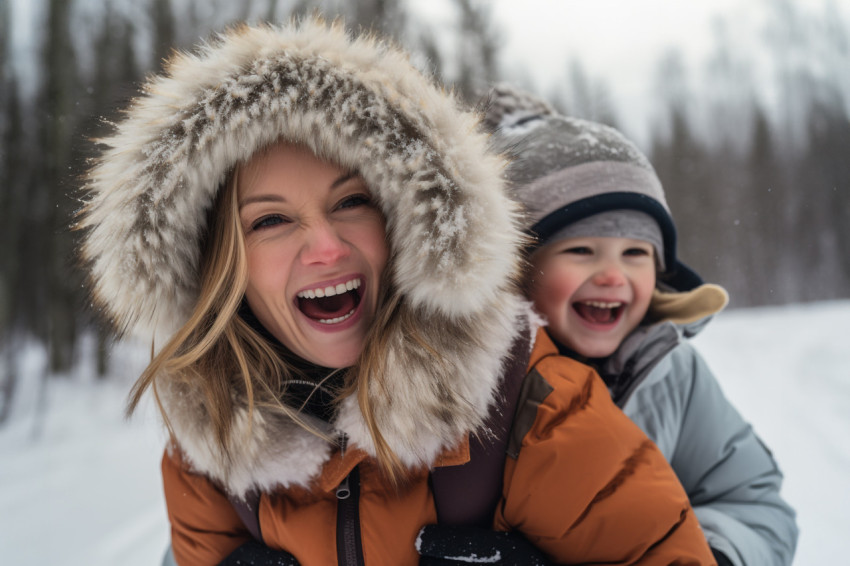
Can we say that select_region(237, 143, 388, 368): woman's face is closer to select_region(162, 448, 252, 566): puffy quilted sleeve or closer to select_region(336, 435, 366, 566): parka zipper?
select_region(336, 435, 366, 566): parka zipper

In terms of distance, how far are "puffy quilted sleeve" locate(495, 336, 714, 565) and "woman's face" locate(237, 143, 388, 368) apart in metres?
0.55

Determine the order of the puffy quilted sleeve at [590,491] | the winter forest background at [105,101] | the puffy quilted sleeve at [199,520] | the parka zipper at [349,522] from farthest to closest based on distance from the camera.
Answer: the winter forest background at [105,101]
the puffy quilted sleeve at [199,520]
the parka zipper at [349,522]
the puffy quilted sleeve at [590,491]

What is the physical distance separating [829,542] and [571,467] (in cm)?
200

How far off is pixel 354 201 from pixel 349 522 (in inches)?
33.5

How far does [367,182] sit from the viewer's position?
1220mm

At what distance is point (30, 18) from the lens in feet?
20.8

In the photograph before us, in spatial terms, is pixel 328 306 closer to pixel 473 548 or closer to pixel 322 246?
pixel 322 246

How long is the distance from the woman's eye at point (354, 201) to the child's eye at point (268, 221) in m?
0.16

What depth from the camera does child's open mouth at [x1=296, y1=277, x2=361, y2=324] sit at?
1.29 metres

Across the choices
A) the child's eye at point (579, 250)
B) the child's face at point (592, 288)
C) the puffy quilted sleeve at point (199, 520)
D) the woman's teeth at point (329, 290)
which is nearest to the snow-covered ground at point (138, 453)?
the puffy quilted sleeve at point (199, 520)

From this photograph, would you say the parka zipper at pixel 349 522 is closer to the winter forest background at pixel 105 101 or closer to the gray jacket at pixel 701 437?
the gray jacket at pixel 701 437

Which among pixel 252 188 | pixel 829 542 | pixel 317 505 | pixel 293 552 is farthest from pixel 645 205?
pixel 829 542

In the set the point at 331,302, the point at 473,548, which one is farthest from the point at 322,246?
the point at 473,548

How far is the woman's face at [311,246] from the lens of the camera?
1.23 metres
